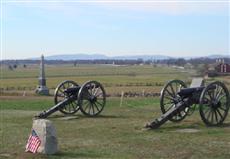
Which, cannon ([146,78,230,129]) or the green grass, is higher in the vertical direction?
cannon ([146,78,230,129])

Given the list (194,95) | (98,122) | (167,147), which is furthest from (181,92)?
(167,147)

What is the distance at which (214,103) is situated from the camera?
60.6 ft

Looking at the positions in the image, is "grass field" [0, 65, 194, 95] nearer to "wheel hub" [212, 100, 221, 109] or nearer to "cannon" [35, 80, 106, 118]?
"cannon" [35, 80, 106, 118]

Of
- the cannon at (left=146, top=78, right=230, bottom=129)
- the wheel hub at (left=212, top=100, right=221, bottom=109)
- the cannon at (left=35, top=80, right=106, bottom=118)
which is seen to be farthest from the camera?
the cannon at (left=35, top=80, right=106, bottom=118)

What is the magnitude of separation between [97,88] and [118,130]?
6536 mm

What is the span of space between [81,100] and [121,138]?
7.32m

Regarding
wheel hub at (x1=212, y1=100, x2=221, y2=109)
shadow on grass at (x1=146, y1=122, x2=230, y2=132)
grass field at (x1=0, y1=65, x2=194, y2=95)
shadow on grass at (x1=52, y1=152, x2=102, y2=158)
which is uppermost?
wheel hub at (x1=212, y1=100, x2=221, y2=109)

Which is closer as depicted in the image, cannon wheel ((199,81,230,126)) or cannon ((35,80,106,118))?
cannon wheel ((199,81,230,126))

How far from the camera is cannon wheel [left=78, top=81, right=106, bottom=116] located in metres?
22.8

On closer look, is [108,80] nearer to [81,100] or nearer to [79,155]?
[81,100]

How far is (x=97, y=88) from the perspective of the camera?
78.2ft

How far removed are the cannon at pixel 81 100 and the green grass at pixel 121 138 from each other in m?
0.40

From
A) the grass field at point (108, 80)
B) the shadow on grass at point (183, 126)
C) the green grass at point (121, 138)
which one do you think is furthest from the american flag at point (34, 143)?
the grass field at point (108, 80)

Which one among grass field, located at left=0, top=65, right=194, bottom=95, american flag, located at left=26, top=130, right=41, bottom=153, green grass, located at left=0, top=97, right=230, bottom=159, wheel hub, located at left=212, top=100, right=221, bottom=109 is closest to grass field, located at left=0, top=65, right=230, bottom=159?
green grass, located at left=0, top=97, right=230, bottom=159
